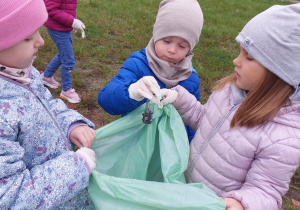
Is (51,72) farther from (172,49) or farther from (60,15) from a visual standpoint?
(172,49)

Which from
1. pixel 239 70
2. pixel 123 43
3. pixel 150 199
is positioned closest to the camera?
pixel 150 199

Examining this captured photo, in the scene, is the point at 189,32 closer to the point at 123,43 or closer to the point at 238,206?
the point at 238,206

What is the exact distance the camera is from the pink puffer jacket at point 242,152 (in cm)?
115

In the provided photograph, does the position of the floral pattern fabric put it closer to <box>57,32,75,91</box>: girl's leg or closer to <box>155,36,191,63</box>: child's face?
<box>155,36,191,63</box>: child's face

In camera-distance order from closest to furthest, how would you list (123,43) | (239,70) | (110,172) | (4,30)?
(4,30)
(239,70)
(110,172)
(123,43)

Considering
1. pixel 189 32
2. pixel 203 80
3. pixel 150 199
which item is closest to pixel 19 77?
pixel 150 199

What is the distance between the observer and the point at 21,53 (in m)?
1.02

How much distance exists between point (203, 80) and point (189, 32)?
7.89 ft

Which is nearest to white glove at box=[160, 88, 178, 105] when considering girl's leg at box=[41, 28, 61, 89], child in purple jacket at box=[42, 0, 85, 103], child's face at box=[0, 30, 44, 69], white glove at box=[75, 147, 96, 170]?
white glove at box=[75, 147, 96, 170]

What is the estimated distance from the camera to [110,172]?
1448 millimetres

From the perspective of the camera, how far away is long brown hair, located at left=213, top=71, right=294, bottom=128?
120 centimetres

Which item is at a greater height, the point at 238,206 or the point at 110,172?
the point at 238,206

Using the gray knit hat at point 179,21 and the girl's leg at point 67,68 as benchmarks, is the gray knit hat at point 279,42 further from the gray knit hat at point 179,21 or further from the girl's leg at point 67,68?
the girl's leg at point 67,68

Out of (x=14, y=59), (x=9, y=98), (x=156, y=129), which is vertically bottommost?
(x=156, y=129)
